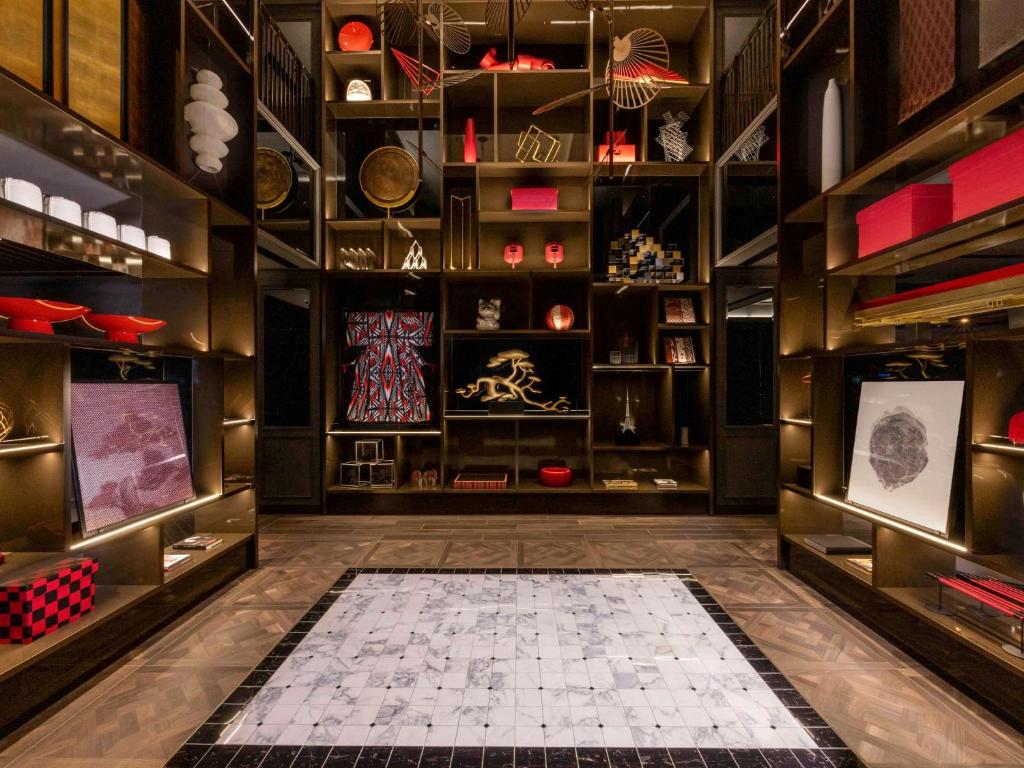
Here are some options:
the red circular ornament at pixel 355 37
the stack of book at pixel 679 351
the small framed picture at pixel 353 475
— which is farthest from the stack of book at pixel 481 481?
the red circular ornament at pixel 355 37

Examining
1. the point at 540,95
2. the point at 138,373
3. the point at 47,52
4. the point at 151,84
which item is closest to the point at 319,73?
the point at 540,95

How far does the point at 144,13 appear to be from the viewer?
2594mm

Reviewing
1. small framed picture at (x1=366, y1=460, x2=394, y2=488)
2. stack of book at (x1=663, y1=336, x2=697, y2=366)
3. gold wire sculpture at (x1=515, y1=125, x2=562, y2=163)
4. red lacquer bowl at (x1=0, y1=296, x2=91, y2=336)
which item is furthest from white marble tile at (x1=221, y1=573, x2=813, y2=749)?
gold wire sculpture at (x1=515, y1=125, x2=562, y2=163)

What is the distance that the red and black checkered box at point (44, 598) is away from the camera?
6.00ft

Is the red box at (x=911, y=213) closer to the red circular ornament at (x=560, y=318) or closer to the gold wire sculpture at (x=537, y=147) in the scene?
the red circular ornament at (x=560, y=318)

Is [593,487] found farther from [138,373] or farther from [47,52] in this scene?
[47,52]

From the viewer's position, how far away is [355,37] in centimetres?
470

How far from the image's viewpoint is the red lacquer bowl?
1.85 m

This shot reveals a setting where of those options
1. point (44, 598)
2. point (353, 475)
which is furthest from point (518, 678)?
point (353, 475)

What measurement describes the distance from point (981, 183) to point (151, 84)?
3.78 m

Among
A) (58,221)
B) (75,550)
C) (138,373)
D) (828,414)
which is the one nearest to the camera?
(58,221)

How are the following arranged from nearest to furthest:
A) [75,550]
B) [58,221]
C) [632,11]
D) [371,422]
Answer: [58,221]
[75,550]
[632,11]
[371,422]

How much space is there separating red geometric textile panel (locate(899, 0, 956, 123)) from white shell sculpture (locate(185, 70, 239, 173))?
359 centimetres

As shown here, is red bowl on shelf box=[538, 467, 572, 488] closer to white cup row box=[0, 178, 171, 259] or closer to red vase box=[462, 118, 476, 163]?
red vase box=[462, 118, 476, 163]
